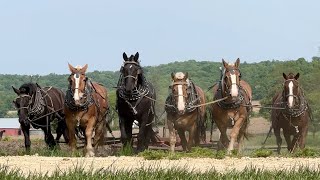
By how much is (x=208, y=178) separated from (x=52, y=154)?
6156 millimetres

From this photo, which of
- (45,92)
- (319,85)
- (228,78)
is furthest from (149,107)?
(319,85)

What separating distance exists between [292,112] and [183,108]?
9.37ft

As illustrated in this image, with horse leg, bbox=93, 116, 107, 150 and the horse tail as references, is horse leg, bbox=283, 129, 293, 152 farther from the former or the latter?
horse leg, bbox=93, 116, 107, 150

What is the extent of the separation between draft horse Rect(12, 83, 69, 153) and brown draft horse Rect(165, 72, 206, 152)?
2830 millimetres

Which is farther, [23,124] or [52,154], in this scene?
[23,124]

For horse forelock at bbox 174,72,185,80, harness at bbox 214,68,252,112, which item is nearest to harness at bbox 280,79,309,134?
harness at bbox 214,68,252,112

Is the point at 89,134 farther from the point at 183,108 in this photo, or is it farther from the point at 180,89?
the point at 180,89

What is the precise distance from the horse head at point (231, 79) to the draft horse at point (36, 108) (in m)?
4.09

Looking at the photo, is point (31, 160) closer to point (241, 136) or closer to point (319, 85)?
point (241, 136)

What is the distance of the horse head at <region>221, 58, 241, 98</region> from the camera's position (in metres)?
16.5

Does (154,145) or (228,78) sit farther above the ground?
(228,78)

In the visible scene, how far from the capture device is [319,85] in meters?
65.7

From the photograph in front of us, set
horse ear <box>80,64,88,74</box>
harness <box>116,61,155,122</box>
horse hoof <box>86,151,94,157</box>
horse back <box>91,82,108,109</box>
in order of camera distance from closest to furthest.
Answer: horse hoof <box>86,151,94,157</box>, horse ear <box>80,64,88,74</box>, harness <box>116,61,155,122</box>, horse back <box>91,82,108,109</box>

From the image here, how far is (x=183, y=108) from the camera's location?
16.3 meters
